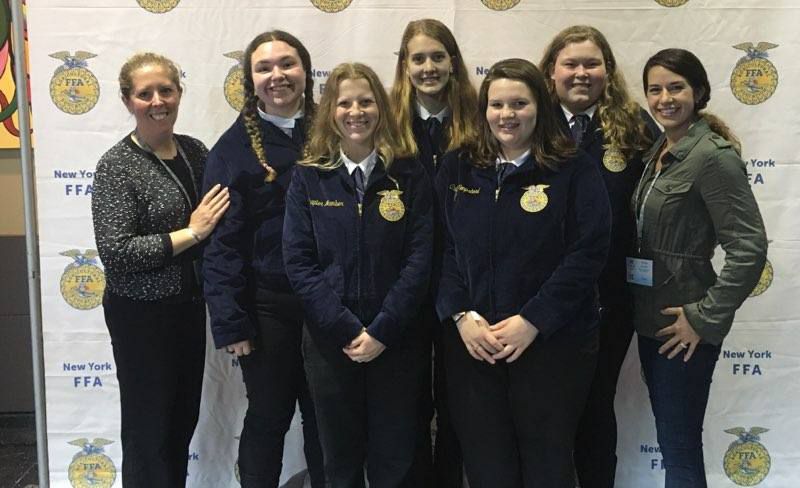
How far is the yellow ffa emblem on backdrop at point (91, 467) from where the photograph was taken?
7.98ft

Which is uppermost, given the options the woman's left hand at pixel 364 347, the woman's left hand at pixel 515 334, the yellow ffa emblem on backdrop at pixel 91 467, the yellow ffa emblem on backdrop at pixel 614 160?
the yellow ffa emblem on backdrop at pixel 614 160

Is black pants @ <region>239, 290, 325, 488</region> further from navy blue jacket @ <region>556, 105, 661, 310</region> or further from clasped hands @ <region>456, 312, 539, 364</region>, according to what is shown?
navy blue jacket @ <region>556, 105, 661, 310</region>

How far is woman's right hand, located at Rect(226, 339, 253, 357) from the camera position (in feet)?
5.86

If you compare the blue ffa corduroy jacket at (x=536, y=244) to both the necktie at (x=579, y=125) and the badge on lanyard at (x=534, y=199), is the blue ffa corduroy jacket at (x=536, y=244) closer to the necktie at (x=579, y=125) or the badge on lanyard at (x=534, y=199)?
the badge on lanyard at (x=534, y=199)

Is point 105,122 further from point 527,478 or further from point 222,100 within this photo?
point 527,478

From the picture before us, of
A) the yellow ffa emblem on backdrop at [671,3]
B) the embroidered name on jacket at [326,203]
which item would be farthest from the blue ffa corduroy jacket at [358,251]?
the yellow ffa emblem on backdrop at [671,3]

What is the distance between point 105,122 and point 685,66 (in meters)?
2.03

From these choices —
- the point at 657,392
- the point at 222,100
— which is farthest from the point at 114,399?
the point at 657,392

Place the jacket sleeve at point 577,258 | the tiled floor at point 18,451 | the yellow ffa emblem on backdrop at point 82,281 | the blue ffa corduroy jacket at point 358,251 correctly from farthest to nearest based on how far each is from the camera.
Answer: the tiled floor at point 18,451 → the yellow ffa emblem on backdrop at point 82,281 → the blue ffa corduroy jacket at point 358,251 → the jacket sleeve at point 577,258

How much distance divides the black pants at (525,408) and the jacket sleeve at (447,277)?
3.4 inches

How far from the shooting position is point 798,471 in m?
2.47

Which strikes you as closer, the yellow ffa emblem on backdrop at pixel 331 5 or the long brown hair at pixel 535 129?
the long brown hair at pixel 535 129

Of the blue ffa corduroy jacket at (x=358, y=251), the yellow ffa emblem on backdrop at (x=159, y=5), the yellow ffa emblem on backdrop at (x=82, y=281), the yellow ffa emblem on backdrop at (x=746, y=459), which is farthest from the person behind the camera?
the yellow ffa emblem on backdrop at (x=746, y=459)

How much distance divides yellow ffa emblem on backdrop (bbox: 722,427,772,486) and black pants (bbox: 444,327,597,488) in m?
1.24
